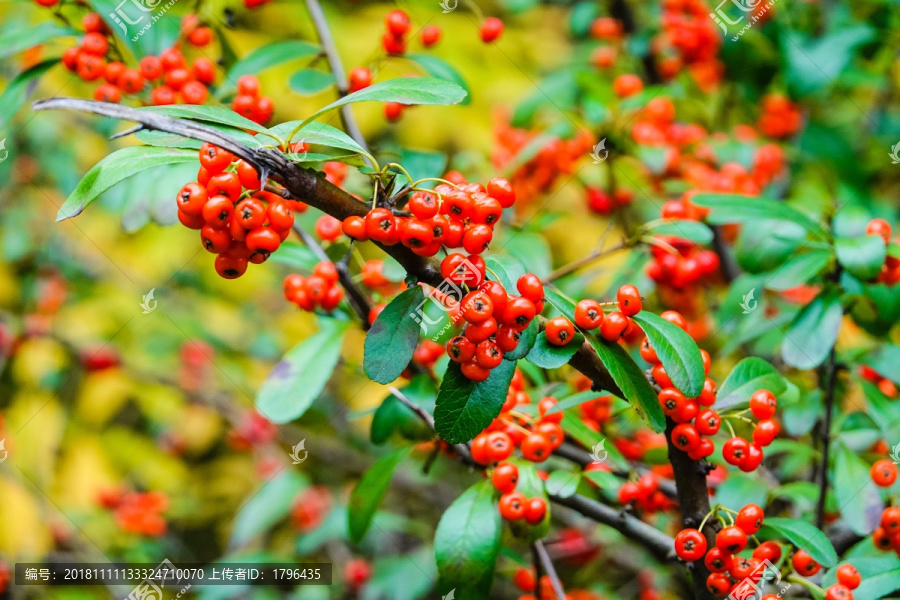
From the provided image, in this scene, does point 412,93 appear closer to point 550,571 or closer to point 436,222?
point 436,222

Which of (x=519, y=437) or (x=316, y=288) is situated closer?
(x=519, y=437)

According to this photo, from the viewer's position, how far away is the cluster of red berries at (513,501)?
4.49ft

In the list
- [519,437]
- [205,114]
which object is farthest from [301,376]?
[205,114]

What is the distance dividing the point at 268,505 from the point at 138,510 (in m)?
0.71

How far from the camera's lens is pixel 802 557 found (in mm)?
1429

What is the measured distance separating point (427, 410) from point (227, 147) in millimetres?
998

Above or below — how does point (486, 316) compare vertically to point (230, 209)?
below

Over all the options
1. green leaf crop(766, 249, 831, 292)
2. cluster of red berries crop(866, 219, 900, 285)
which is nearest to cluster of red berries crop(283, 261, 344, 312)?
green leaf crop(766, 249, 831, 292)

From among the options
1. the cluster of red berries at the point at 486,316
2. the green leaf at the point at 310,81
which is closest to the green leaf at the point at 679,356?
the cluster of red berries at the point at 486,316

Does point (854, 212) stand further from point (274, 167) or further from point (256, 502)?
point (256, 502)

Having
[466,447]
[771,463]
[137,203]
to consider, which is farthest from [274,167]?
[771,463]

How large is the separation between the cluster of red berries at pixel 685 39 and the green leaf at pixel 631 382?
2196mm

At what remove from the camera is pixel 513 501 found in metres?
1.37

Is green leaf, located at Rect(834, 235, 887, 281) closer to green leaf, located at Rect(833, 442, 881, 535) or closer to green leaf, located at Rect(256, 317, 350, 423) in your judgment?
green leaf, located at Rect(833, 442, 881, 535)
